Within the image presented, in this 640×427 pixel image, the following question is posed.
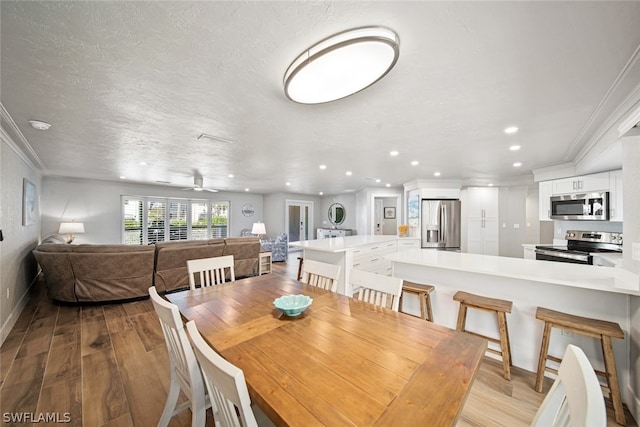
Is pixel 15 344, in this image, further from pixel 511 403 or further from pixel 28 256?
pixel 511 403

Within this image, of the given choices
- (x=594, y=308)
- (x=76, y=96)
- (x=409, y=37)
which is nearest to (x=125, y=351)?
(x=76, y=96)

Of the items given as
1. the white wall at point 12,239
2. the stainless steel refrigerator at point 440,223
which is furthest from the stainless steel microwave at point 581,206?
the white wall at point 12,239

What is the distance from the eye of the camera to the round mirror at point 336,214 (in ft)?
32.3

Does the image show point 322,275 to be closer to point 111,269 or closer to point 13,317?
point 111,269

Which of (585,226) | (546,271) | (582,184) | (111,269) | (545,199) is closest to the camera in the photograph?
(546,271)

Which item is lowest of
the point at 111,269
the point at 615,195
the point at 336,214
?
the point at 111,269

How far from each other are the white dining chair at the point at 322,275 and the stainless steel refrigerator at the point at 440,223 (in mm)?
4658

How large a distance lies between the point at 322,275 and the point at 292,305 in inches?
24.0

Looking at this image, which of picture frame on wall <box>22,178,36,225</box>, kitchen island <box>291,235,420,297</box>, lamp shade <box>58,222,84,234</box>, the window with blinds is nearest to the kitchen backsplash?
kitchen island <box>291,235,420,297</box>

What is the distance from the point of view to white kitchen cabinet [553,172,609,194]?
11.8 feet

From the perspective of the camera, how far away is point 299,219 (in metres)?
9.80

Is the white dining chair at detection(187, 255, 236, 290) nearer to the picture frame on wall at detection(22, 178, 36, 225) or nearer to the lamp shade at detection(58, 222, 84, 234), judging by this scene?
the picture frame on wall at detection(22, 178, 36, 225)

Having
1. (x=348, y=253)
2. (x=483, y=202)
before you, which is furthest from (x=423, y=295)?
(x=483, y=202)

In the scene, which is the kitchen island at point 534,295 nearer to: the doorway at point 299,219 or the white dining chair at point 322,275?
the white dining chair at point 322,275
